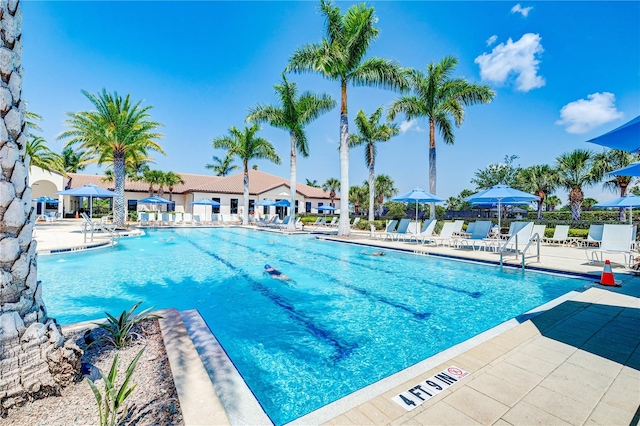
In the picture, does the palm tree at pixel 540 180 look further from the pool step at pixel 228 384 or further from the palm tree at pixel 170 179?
the palm tree at pixel 170 179

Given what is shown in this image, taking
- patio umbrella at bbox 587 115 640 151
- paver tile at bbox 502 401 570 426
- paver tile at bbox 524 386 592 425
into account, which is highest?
patio umbrella at bbox 587 115 640 151

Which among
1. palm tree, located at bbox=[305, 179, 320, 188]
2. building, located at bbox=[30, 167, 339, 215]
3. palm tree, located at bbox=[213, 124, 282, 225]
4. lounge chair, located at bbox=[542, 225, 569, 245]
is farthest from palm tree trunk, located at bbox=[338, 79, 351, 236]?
palm tree, located at bbox=[305, 179, 320, 188]

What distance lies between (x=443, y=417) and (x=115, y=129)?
76.0 ft

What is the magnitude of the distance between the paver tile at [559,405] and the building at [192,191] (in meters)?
34.1

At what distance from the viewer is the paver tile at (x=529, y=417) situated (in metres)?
2.08

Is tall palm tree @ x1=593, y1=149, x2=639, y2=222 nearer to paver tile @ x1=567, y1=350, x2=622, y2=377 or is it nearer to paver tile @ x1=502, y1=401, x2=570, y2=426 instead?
paver tile @ x1=567, y1=350, x2=622, y2=377

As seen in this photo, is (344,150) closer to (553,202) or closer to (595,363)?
(595,363)

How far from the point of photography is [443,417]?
2.14 metres

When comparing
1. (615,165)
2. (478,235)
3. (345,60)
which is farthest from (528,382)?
(615,165)

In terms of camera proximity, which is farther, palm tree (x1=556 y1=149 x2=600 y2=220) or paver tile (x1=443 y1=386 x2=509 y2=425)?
palm tree (x1=556 y1=149 x2=600 y2=220)

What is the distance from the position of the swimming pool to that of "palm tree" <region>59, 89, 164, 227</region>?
426 inches

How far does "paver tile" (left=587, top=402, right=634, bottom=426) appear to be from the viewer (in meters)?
2.08

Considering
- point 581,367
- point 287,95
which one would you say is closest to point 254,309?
point 581,367

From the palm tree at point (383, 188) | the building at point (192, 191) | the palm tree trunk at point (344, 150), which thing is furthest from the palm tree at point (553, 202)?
the palm tree trunk at point (344, 150)
